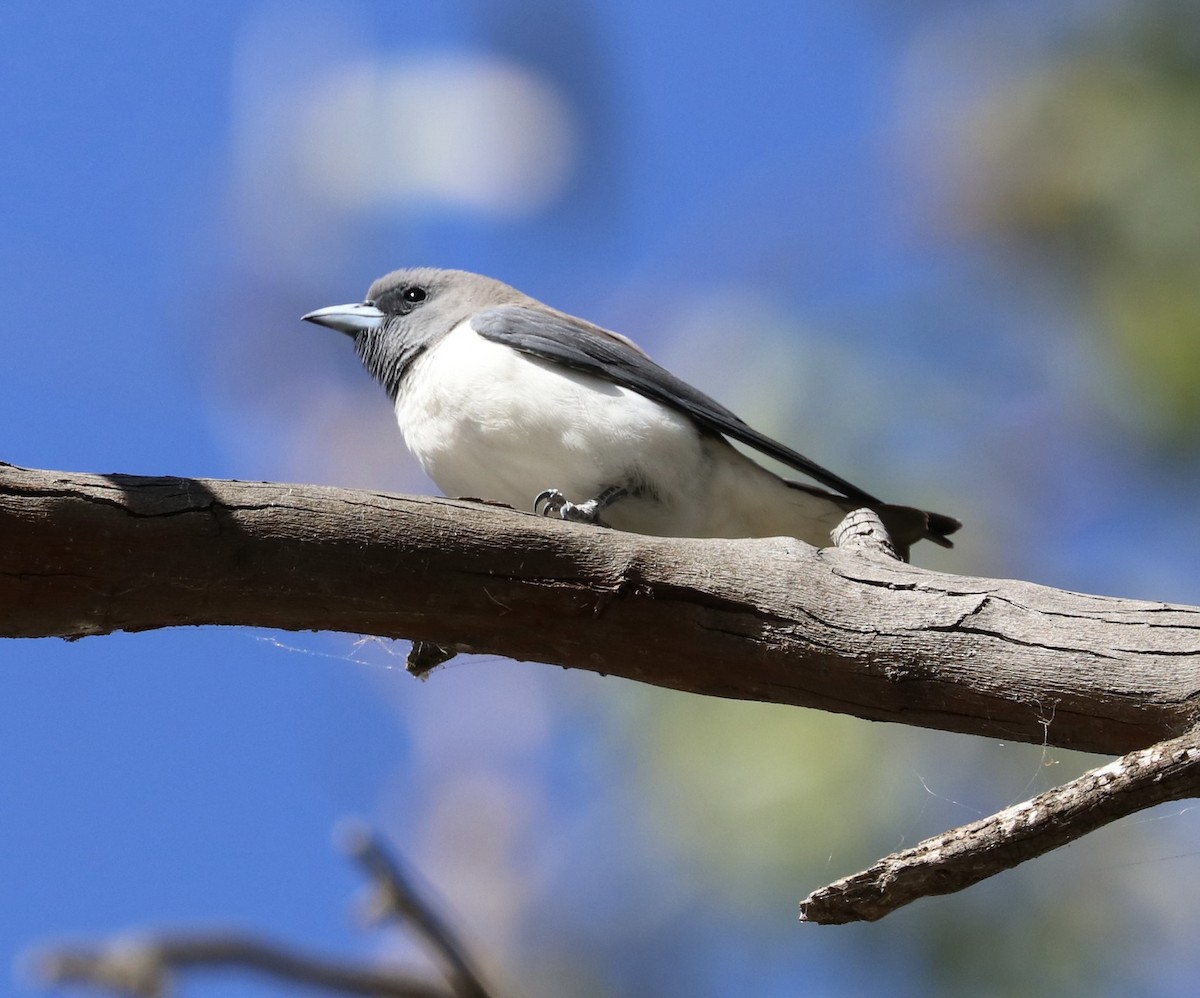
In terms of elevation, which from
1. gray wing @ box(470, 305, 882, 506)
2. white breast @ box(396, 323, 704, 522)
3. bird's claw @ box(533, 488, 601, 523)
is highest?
gray wing @ box(470, 305, 882, 506)

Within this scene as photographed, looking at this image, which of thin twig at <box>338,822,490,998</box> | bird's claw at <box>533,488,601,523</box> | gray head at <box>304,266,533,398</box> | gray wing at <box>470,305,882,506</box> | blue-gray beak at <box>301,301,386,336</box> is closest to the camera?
thin twig at <box>338,822,490,998</box>

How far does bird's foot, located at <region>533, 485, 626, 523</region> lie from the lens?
3534 mm

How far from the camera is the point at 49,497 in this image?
228 cm

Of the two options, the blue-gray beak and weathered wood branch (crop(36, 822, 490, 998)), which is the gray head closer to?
the blue-gray beak

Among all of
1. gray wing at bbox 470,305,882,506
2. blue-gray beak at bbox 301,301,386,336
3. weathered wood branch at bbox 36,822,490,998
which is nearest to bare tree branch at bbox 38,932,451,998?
weathered wood branch at bbox 36,822,490,998

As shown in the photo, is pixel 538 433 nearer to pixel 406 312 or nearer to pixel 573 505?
pixel 573 505

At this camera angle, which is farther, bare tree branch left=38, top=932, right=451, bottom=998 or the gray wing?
the gray wing

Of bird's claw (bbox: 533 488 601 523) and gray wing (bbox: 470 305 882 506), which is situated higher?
gray wing (bbox: 470 305 882 506)

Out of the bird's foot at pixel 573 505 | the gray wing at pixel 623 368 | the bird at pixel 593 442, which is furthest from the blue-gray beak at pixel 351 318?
the bird's foot at pixel 573 505

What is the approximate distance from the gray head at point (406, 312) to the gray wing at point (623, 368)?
0.23m

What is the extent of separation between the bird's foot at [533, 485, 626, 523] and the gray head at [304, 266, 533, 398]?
0.75 metres

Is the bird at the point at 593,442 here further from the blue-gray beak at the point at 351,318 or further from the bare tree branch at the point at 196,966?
the bare tree branch at the point at 196,966

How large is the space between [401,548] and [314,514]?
161 mm

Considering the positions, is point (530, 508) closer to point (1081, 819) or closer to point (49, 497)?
point (49, 497)
